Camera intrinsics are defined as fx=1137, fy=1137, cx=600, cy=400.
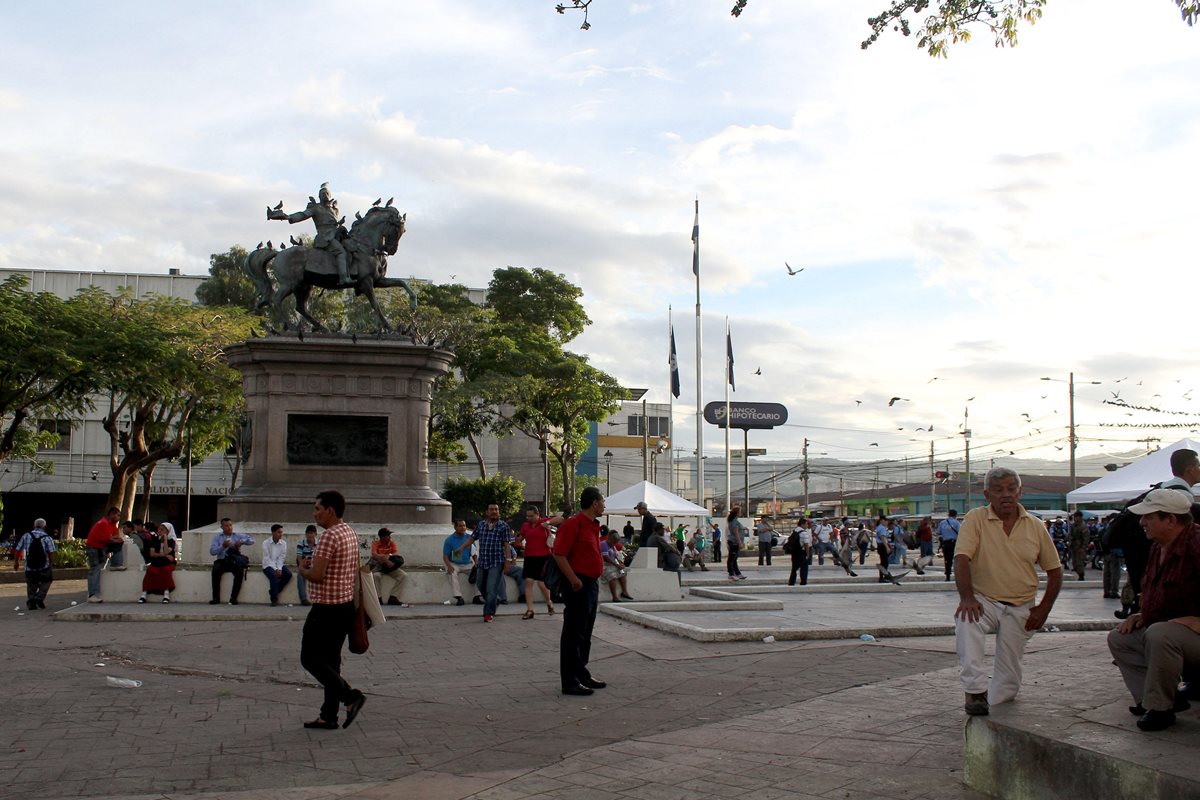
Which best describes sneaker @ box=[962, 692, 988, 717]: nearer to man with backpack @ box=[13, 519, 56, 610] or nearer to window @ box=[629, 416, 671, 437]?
man with backpack @ box=[13, 519, 56, 610]

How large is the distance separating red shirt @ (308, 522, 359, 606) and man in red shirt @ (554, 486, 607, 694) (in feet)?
6.41

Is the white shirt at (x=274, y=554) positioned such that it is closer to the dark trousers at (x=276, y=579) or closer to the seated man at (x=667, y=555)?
the dark trousers at (x=276, y=579)

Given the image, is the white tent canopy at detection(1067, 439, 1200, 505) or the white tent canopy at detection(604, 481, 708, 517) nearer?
the white tent canopy at detection(1067, 439, 1200, 505)

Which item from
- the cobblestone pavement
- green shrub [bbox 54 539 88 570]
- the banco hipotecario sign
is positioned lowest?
the cobblestone pavement

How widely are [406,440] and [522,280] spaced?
32011 millimetres

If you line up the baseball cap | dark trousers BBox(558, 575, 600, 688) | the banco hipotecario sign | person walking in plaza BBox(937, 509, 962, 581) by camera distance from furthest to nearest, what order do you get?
the banco hipotecario sign, person walking in plaza BBox(937, 509, 962, 581), dark trousers BBox(558, 575, 600, 688), the baseball cap

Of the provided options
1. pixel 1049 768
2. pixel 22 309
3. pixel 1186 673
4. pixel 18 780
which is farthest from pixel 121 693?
pixel 22 309

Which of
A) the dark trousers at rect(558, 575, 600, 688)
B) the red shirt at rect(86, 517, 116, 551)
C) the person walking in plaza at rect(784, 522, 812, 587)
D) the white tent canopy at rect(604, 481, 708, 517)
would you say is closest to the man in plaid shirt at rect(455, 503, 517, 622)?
the dark trousers at rect(558, 575, 600, 688)

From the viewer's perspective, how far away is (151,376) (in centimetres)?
2998

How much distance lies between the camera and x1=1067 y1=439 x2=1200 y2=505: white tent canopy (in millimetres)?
19438

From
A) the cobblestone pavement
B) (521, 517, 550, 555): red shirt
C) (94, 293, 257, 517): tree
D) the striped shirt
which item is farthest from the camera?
(94, 293, 257, 517): tree

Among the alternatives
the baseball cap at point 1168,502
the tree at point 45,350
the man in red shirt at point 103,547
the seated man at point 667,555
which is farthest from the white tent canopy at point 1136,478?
the tree at point 45,350

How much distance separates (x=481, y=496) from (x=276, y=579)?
111 ft

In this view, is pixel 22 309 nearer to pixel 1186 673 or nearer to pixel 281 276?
pixel 281 276
